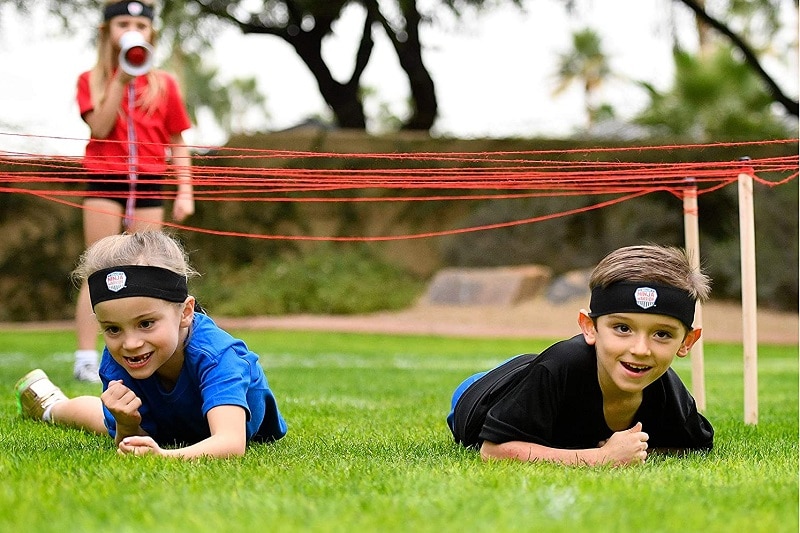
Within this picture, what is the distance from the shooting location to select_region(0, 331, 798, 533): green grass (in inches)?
94.1

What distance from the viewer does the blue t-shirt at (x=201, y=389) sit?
11.9ft

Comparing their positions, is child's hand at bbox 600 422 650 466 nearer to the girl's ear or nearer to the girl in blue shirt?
the girl in blue shirt

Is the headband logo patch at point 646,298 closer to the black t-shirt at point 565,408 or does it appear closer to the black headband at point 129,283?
the black t-shirt at point 565,408

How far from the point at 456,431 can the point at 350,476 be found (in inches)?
44.6

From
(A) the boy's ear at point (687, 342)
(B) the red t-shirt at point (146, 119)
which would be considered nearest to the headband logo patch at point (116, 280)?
(A) the boy's ear at point (687, 342)

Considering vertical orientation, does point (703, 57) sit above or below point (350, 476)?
above

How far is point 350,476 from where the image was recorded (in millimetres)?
3100

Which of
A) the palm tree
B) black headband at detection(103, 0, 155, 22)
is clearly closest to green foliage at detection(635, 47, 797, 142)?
black headband at detection(103, 0, 155, 22)

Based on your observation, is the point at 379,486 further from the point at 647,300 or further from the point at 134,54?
the point at 134,54

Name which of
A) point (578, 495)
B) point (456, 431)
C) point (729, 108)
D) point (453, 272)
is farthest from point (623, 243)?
point (578, 495)

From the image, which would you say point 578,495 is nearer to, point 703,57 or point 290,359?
point 290,359

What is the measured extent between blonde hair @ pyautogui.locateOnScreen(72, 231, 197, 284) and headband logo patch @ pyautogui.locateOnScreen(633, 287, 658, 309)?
1.50 meters

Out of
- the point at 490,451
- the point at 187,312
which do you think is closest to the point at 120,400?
the point at 187,312

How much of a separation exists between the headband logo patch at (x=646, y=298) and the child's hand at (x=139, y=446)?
158cm
